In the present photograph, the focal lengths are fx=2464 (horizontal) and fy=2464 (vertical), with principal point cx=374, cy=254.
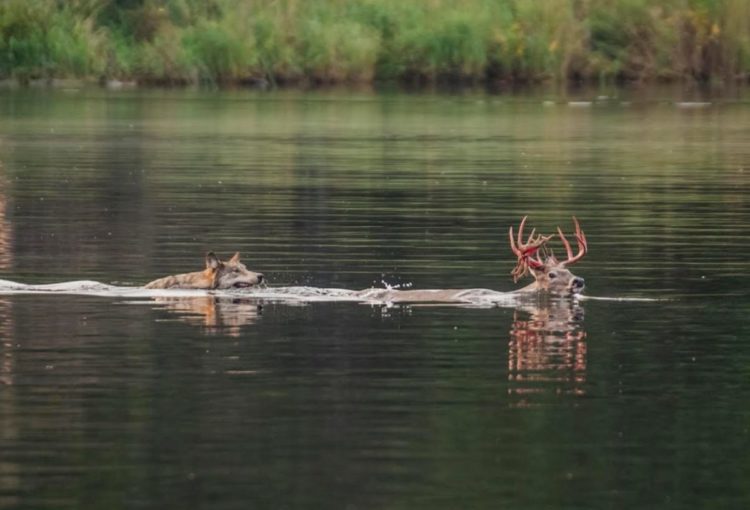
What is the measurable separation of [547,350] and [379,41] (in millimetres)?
63408

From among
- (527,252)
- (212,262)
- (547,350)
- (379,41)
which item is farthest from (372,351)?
(379,41)

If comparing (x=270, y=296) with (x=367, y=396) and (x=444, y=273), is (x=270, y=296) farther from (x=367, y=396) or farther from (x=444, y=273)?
(x=367, y=396)

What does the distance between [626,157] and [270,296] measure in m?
24.6

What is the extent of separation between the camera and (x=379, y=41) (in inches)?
3164

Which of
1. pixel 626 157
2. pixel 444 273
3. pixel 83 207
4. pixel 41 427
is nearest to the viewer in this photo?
pixel 41 427

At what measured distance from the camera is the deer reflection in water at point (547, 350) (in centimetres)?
1561

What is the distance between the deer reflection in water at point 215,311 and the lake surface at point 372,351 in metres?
0.05

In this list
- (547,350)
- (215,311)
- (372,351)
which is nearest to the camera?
(372,351)

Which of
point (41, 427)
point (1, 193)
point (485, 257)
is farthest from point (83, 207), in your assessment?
point (41, 427)

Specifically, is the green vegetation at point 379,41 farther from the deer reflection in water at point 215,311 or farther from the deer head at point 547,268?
the deer head at point 547,268

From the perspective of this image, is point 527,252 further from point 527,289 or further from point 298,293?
point 298,293

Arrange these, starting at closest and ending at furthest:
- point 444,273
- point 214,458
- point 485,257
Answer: point 214,458, point 444,273, point 485,257

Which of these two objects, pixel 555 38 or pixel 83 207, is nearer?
pixel 83 207

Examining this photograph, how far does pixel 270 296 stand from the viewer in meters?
20.9
